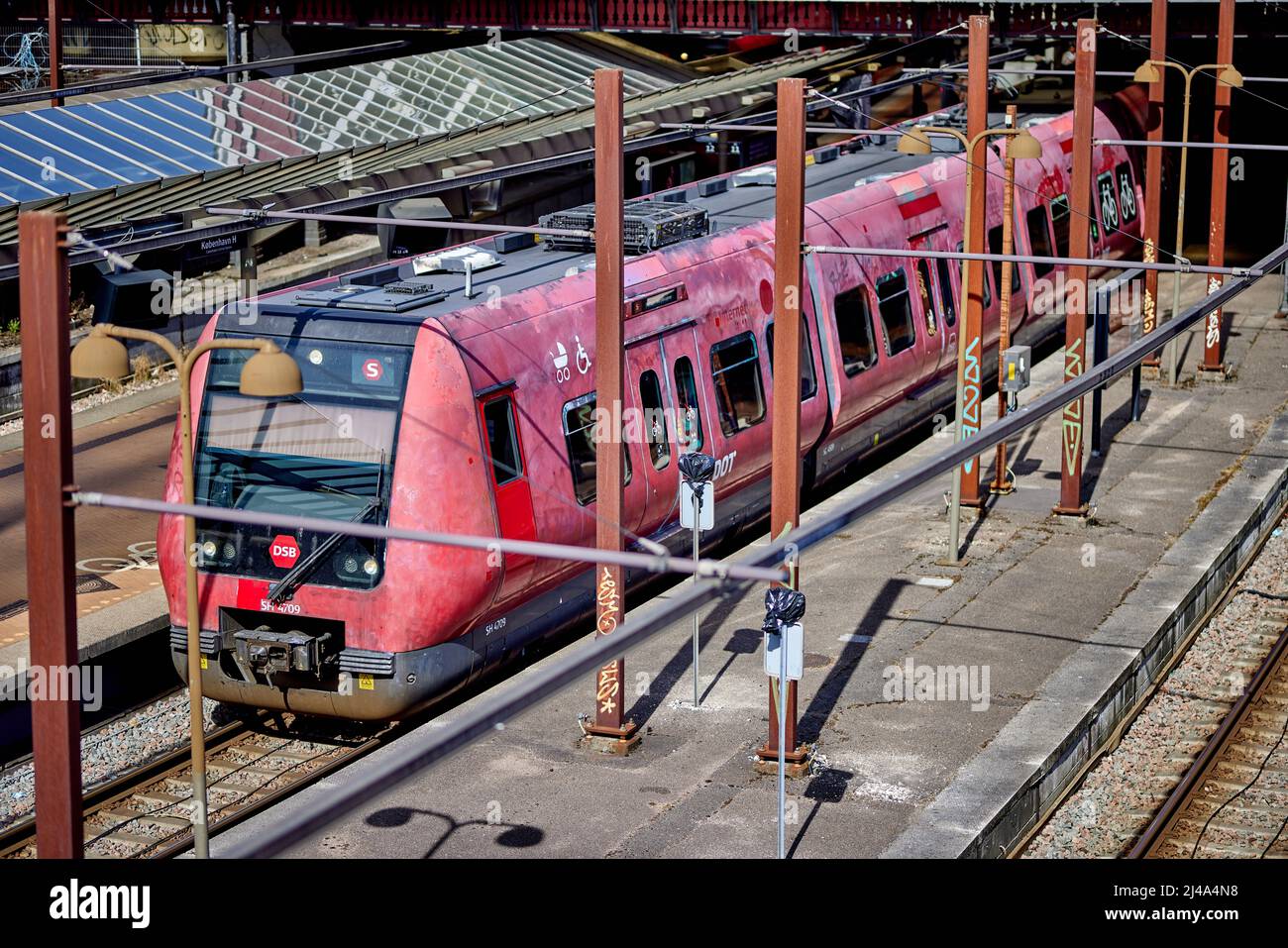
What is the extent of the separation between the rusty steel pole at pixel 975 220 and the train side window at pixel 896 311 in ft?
5.37

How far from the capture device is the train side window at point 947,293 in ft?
68.8

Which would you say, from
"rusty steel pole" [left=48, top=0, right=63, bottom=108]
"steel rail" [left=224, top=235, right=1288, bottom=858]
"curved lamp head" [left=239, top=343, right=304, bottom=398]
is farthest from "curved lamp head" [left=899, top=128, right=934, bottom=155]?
"rusty steel pole" [left=48, top=0, right=63, bottom=108]

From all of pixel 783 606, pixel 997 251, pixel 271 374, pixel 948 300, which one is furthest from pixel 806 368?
pixel 271 374

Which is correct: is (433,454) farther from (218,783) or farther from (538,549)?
(538,549)

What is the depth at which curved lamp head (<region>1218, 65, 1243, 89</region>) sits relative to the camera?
22.1 meters

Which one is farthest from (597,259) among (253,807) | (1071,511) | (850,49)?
(850,49)

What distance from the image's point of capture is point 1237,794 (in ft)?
45.0

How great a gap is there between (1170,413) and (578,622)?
36.5 ft

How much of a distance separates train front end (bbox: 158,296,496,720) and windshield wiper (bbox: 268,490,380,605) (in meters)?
0.01

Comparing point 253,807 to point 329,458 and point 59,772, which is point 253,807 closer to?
point 329,458

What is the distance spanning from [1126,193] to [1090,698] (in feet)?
51.3

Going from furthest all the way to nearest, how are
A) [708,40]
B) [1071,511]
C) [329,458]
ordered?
[708,40]
[1071,511]
[329,458]

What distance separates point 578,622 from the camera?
15047mm

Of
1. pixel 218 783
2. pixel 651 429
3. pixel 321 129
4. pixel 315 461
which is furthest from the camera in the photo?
pixel 321 129
